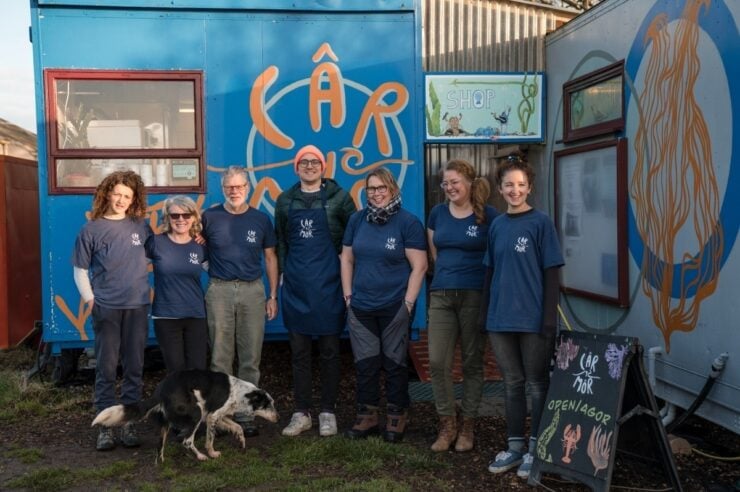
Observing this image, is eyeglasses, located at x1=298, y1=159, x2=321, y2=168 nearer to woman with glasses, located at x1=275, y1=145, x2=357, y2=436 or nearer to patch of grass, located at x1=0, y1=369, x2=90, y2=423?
woman with glasses, located at x1=275, y1=145, x2=357, y2=436

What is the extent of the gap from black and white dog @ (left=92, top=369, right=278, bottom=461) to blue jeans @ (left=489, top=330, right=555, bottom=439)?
5.07ft

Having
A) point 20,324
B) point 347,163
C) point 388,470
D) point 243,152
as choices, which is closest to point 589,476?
point 388,470

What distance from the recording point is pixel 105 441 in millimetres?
4496

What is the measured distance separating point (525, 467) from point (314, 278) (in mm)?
1642

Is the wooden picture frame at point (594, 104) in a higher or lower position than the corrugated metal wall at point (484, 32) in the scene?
lower

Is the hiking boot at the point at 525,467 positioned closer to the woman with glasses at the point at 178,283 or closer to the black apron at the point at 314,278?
the black apron at the point at 314,278

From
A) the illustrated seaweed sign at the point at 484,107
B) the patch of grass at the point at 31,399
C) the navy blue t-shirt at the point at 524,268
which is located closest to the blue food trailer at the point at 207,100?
the patch of grass at the point at 31,399

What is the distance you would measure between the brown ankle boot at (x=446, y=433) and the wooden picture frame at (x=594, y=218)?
1.58m

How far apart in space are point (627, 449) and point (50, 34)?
4755 millimetres

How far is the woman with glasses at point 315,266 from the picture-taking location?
4555mm

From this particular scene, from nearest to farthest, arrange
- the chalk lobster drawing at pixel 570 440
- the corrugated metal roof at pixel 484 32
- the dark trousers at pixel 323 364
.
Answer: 1. the chalk lobster drawing at pixel 570 440
2. the dark trousers at pixel 323 364
3. the corrugated metal roof at pixel 484 32

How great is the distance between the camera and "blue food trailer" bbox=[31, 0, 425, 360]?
215 inches

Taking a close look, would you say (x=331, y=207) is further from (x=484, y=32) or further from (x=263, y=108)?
(x=484, y=32)

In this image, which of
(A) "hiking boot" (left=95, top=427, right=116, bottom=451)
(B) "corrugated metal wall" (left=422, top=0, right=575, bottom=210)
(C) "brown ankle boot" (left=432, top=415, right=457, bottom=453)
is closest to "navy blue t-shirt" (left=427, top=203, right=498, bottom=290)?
(C) "brown ankle boot" (left=432, top=415, right=457, bottom=453)
